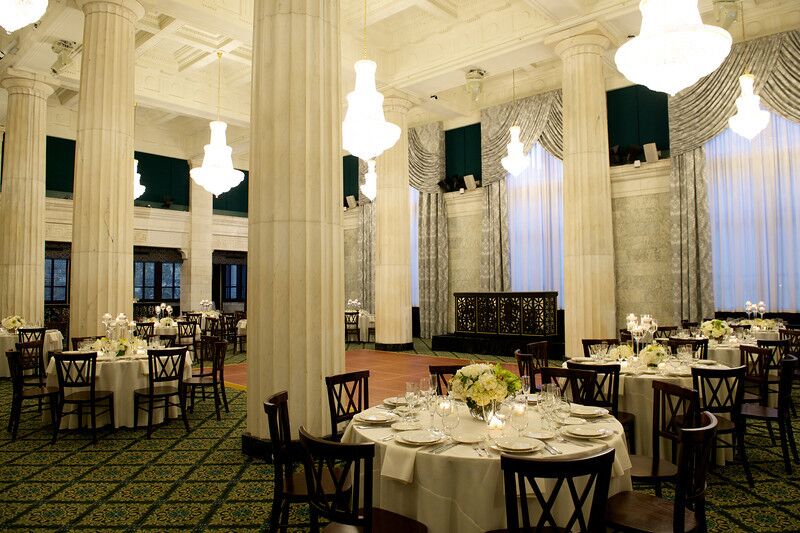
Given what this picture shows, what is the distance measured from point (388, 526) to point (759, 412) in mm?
3972

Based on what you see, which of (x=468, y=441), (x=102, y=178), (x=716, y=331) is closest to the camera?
(x=468, y=441)

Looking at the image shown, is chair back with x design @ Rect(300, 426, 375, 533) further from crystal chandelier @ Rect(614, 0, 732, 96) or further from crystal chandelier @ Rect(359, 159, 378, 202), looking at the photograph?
crystal chandelier @ Rect(359, 159, 378, 202)

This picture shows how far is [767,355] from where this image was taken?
5672 mm

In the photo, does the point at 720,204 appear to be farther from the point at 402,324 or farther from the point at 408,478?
the point at 408,478

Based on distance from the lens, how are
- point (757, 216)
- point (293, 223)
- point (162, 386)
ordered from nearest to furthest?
1. point (293, 223)
2. point (162, 386)
3. point (757, 216)

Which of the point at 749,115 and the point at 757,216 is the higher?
the point at 749,115

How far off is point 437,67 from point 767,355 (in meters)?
8.85

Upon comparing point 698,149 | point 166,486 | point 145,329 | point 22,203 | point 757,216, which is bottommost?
point 166,486

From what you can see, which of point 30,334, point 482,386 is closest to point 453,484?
point 482,386

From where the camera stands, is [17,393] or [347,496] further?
[17,393]

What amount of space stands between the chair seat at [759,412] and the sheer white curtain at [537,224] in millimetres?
8394

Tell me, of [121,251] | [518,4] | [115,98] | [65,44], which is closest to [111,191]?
[121,251]

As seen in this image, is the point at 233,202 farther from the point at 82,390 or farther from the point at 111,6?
the point at 82,390

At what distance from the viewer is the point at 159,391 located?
20.4 ft
